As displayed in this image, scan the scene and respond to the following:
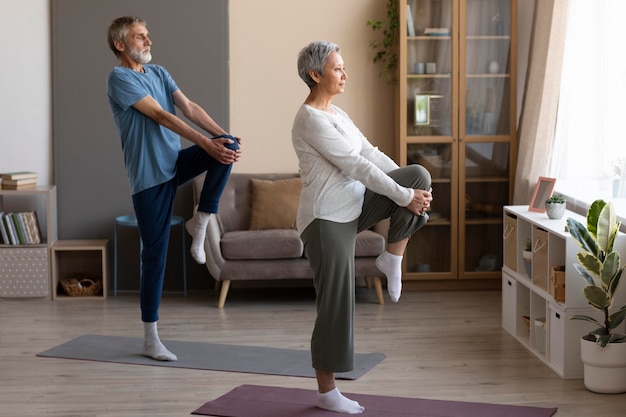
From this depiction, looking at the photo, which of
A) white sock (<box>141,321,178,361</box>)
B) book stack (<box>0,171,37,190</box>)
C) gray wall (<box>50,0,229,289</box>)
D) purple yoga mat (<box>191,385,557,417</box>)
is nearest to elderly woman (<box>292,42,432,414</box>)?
purple yoga mat (<box>191,385,557,417</box>)

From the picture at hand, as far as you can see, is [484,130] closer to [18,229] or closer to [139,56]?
[139,56]

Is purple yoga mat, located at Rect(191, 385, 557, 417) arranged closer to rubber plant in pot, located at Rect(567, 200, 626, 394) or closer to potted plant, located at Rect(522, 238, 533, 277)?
rubber plant in pot, located at Rect(567, 200, 626, 394)

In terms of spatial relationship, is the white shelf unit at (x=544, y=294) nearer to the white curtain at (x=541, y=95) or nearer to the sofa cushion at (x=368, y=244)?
the white curtain at (x=541, y=95)

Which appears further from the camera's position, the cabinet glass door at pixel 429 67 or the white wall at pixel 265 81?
the white wall at pixel 265 81

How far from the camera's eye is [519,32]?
6766 millimetres

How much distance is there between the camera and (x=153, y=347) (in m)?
4.96

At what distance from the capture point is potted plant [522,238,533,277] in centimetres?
520

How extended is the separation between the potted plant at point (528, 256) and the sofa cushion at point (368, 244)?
1.17 metres

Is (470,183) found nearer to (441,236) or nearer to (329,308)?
(441,236)

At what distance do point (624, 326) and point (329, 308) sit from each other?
1.75m

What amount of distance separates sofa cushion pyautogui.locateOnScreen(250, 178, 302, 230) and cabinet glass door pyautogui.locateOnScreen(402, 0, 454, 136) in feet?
2.90

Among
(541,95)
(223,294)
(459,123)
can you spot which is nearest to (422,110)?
(459,123)

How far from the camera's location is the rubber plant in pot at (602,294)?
14.2ft

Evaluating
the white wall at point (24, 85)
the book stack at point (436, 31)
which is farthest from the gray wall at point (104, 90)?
the book stack at point (436, 31)
